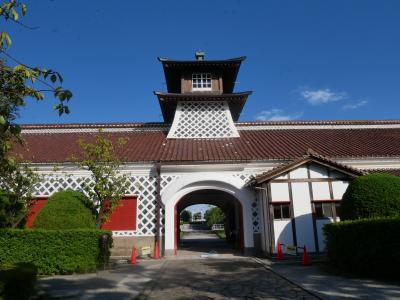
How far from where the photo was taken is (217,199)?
2070cm

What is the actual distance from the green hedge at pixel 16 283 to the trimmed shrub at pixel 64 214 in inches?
179

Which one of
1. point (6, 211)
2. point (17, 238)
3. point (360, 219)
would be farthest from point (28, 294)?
point (360, 219)

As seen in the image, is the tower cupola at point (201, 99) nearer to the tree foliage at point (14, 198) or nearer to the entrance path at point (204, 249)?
the entrance path at point (204, 249)

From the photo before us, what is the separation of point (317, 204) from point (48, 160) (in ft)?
39.3

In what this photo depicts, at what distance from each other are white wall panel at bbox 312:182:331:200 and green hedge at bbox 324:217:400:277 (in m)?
3.46

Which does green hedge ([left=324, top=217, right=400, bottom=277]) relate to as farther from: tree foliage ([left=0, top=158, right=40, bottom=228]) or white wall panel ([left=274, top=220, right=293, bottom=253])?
tree foliage ([left=0, top=158, right=40, bottom=228])

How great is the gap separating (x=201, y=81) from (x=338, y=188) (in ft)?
32.8

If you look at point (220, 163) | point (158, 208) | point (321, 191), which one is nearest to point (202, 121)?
point (220, 163)

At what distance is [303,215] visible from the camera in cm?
1300

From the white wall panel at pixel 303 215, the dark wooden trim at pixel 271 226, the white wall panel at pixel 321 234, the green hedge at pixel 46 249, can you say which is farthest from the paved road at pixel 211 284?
the white wall panel at pixel 321 234

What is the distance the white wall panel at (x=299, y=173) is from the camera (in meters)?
13.4

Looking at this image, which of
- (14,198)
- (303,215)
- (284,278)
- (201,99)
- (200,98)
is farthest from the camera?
(201,99)

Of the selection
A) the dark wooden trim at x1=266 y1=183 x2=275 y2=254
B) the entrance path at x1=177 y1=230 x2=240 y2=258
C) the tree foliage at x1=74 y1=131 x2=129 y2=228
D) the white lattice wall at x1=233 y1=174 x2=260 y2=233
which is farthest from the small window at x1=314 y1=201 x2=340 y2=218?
the tree foliage at x1=74 y1=131 x2=129 y2=228

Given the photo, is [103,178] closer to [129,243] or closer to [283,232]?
[129,243]
